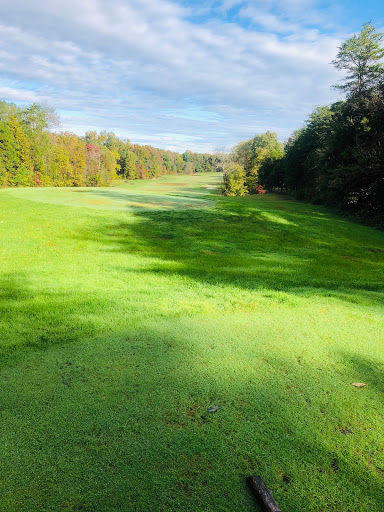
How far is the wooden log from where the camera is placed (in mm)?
2131

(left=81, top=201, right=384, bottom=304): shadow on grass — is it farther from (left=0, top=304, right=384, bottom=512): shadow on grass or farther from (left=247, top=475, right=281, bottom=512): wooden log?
(left=247, top=475, right=281, bottom=512): wooden log

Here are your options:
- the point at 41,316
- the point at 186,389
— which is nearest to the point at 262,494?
the point at 186,389

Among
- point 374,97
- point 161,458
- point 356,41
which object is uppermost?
point 356,41

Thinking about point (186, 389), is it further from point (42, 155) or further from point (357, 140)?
point (42, 155)

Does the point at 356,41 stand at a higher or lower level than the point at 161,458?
higher

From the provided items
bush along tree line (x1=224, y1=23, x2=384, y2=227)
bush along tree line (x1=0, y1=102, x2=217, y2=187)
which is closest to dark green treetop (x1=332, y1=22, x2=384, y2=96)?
bush along tree line (x1=224, y1=23, x2=384, y2=227)

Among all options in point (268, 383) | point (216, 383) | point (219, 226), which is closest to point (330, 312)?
point (268, 383)

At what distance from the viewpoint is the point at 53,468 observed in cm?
244

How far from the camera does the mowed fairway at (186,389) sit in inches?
93.2

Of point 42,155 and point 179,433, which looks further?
point 42,155

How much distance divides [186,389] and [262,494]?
1368 mm

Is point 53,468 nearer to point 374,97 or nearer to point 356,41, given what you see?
point 374,97

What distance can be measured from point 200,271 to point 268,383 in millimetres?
5197

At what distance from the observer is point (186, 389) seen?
3.46 meters
